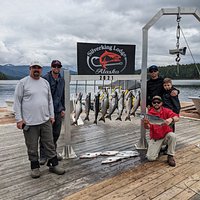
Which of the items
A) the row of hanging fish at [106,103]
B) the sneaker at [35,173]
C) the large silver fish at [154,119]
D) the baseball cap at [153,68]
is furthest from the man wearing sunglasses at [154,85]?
the sneaker at [35,173]

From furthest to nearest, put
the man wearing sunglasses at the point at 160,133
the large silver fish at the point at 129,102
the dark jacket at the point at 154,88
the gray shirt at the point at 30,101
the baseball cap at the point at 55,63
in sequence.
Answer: the large silver fish at the point at 129,102, the dark jacket at the point at 154,88, the man wearing sunglasses at the point at 160,133, the baseball cap at the point at 55,63, the gray shirt at the point at 30,101

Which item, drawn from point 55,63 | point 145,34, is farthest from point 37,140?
point 145,34

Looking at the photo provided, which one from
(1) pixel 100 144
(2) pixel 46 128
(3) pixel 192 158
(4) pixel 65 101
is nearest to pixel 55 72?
(4) pixel 65 101

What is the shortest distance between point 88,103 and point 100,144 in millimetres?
1088

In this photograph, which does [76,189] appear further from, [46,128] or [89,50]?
[89,50]

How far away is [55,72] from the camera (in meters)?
3.72

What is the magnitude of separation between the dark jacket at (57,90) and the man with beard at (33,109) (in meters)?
0.37

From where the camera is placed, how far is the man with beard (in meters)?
3.12

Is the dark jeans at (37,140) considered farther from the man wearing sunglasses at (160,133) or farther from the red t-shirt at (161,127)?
the red t-shirt at (161,127)

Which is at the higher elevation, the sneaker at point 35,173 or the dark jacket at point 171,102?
the dark jacket at point 171,102

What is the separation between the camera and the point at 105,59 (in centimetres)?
436

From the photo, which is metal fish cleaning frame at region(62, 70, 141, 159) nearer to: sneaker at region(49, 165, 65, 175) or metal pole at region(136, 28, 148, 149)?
sneaker at region(49, 165, 65, 175)

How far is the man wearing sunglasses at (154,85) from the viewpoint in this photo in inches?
170

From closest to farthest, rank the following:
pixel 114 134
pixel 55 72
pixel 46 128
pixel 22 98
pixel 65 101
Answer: pixel 22 98 < pixel 46 128 < pixel 55 72 < pixel 65 101 < pixel 114 134
